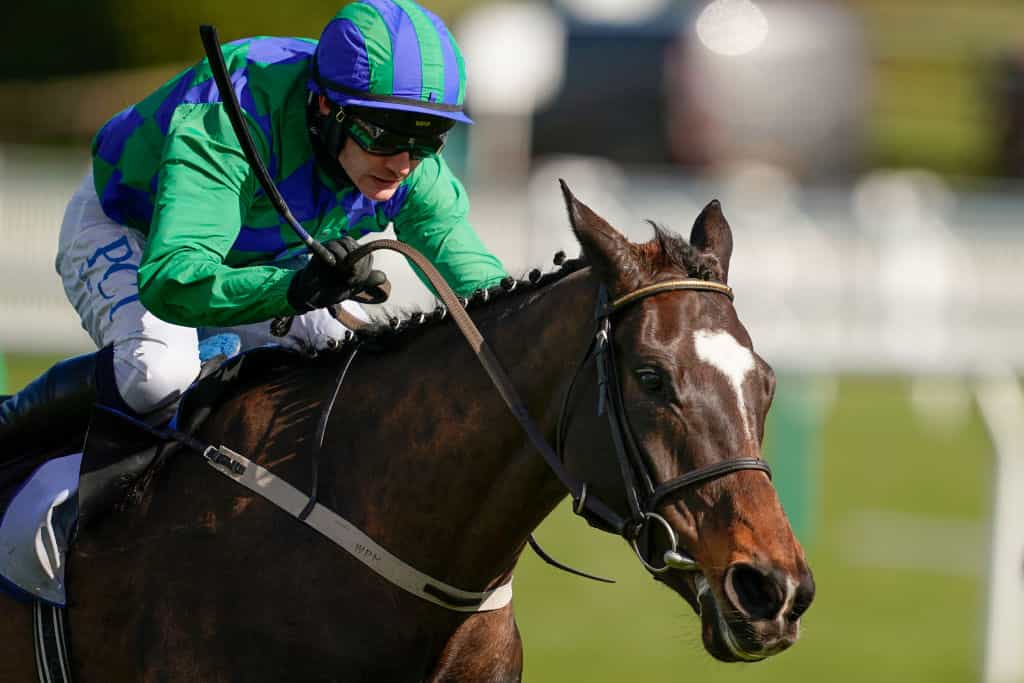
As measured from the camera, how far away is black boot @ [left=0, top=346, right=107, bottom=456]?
4.30 metres

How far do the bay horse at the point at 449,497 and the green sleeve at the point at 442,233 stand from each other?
66 centimetres

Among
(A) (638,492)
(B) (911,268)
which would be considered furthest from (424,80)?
(B) (911,268)

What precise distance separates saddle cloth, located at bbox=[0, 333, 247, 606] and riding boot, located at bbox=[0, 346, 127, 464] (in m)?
0.20

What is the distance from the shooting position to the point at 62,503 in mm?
4105

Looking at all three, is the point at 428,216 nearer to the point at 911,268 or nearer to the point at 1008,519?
the point at 1008,519

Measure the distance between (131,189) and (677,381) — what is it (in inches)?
70.2

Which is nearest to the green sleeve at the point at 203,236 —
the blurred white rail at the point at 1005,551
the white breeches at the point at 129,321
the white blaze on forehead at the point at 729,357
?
the white breeches at the point at 129,321

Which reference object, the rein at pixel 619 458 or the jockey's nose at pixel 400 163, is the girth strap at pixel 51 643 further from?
the jockey's nose at pixel 400 163

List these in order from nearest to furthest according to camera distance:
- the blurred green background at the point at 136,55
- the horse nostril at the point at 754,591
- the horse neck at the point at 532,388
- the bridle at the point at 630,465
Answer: the horse nostril at the point at 754,591
the bridle at the point at 630,465
the horse neck at the point at 532,388
the blurred green background at the point at 136,55

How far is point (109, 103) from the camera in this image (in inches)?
1062

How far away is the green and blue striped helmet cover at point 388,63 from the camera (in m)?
4.04

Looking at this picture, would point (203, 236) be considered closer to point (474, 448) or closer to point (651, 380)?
point (474, 448)

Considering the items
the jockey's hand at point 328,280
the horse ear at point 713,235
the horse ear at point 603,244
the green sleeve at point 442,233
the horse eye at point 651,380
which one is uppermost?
the horse ear at point 603,244

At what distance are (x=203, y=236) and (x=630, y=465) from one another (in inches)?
48.6
